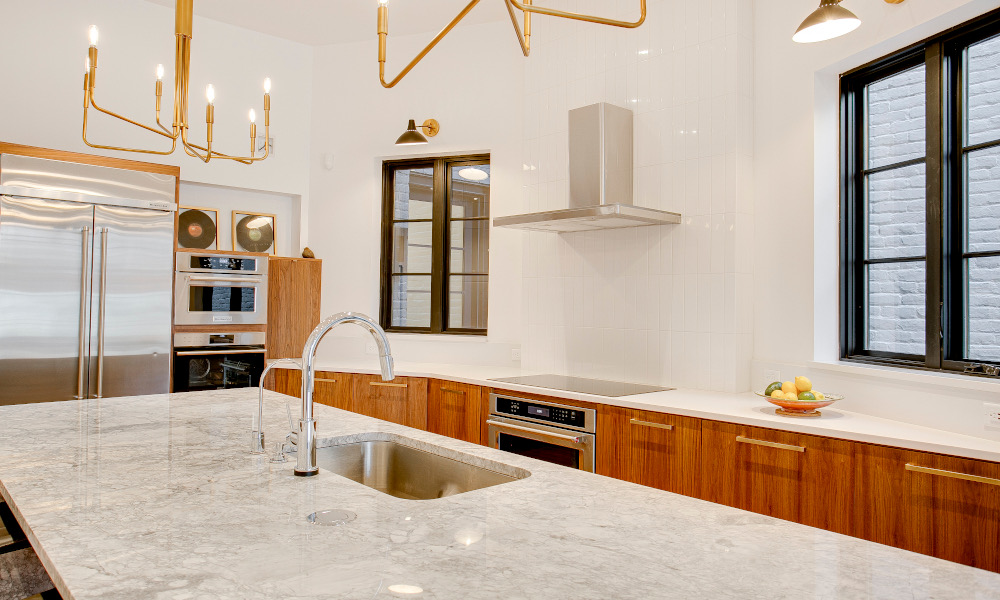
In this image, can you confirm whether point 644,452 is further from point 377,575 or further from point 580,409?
point 377,575

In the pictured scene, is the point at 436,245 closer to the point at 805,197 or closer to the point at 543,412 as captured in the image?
the point at 543,412

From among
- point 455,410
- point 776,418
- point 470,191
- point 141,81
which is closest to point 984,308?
point 776,418

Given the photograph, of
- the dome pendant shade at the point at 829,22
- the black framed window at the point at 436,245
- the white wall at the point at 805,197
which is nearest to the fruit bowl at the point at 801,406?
the white wall at the point at 805,197

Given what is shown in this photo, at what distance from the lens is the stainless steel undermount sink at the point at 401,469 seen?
5.71 ft

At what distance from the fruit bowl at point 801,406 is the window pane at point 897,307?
17.1 inches

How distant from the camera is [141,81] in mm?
4277

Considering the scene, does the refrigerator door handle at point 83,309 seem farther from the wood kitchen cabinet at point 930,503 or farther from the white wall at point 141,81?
the wood kitchen cabinet at point 930,503

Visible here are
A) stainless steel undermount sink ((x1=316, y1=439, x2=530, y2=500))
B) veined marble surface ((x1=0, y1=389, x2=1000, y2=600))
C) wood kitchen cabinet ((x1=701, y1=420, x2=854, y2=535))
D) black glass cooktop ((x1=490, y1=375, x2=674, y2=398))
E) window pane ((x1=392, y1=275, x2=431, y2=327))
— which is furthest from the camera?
window pane ((x1=392, y1=275, x2=431, y2=327))

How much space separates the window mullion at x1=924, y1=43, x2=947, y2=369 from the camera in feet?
8.14

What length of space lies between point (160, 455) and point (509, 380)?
6.78ft

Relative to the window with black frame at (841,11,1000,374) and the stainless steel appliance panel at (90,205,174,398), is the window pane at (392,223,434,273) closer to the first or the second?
the stainless steel appliance panel at (90,205,174,398)

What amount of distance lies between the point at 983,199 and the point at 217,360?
404 centimetres

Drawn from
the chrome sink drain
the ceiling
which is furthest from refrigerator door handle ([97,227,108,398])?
the chrome sink drain

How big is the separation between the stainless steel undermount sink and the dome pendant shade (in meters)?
1.73
